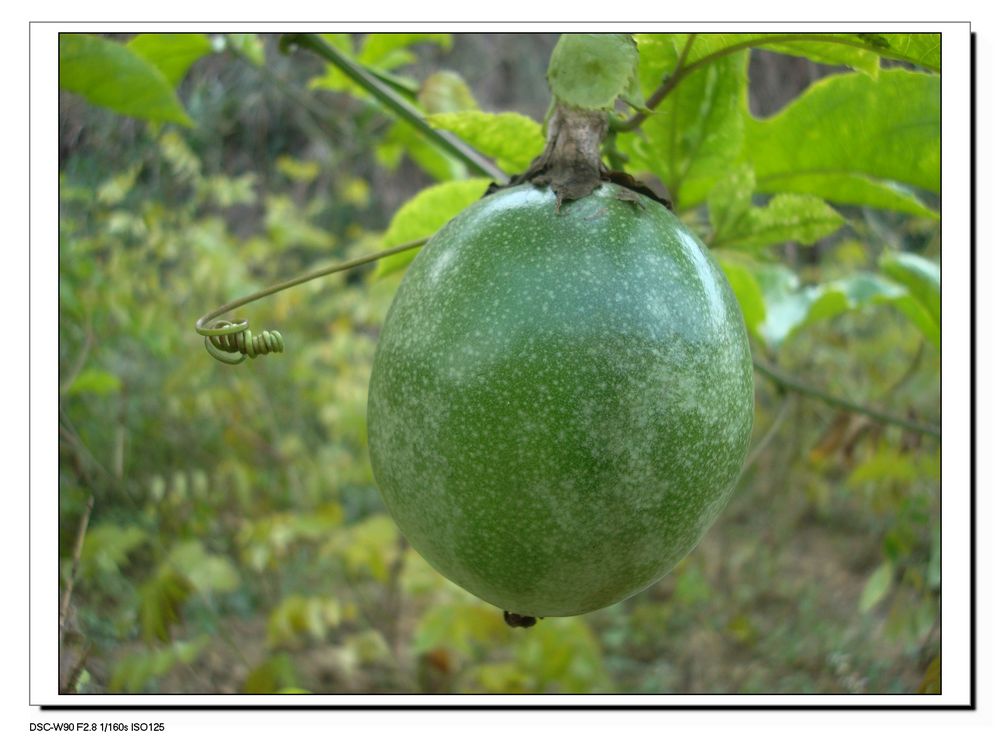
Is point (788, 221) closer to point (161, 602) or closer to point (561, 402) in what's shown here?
point (561, 402)

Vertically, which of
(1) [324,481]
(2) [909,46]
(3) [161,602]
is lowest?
(3) [161,602]

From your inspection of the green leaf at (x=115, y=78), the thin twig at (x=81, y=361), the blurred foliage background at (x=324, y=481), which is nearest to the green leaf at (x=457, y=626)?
the blurred foliage background at (x=324, y=481)

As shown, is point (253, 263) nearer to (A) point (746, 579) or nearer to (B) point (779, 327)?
(A) point (746, 579)

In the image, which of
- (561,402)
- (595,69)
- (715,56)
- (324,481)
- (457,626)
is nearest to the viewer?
(561,402)

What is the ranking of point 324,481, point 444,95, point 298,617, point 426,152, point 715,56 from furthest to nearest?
point 324,481, point 298,617, point 426,152, point 444,95, point 715,56

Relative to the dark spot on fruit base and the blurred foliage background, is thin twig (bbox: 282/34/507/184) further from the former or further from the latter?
the dark spot on fruit base

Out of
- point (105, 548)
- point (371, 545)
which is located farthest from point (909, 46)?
point (371, 545)
